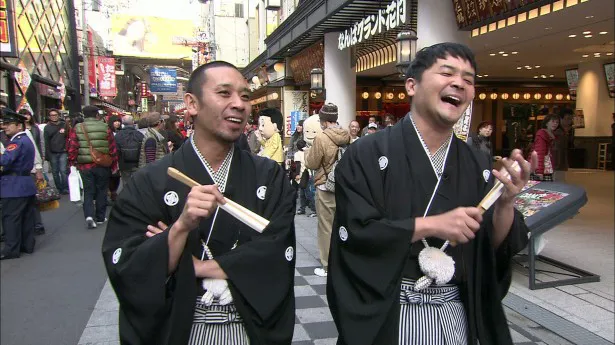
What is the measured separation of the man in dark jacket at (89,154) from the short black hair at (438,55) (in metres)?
6.72

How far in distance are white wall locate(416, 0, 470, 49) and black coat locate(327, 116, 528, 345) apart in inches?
259

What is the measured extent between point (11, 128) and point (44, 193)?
40.6 inches

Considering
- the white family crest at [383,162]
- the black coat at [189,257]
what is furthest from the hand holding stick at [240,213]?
the white family crest at [383,162]

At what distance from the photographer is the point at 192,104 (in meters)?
1.89

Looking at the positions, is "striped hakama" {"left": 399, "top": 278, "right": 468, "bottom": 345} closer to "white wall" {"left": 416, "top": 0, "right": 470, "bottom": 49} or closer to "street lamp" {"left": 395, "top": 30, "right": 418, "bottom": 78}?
"street lamp" {"left": 395, "top": 30, "right": 418, "bottom": 78}

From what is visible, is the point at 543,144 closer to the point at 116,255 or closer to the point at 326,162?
the point at 326,162

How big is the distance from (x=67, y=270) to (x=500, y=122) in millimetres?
20736

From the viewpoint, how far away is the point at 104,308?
165 inches

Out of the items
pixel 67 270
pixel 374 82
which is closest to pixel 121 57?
pixel 374 82

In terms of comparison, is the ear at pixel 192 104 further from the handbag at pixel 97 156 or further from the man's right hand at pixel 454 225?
the handbag at pixel 97 156

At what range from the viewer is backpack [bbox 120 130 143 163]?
27.3ft

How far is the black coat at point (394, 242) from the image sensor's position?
1.74 m

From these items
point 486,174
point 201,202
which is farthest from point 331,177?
point 201,202

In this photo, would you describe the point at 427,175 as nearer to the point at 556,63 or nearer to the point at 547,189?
the point at 547,189
